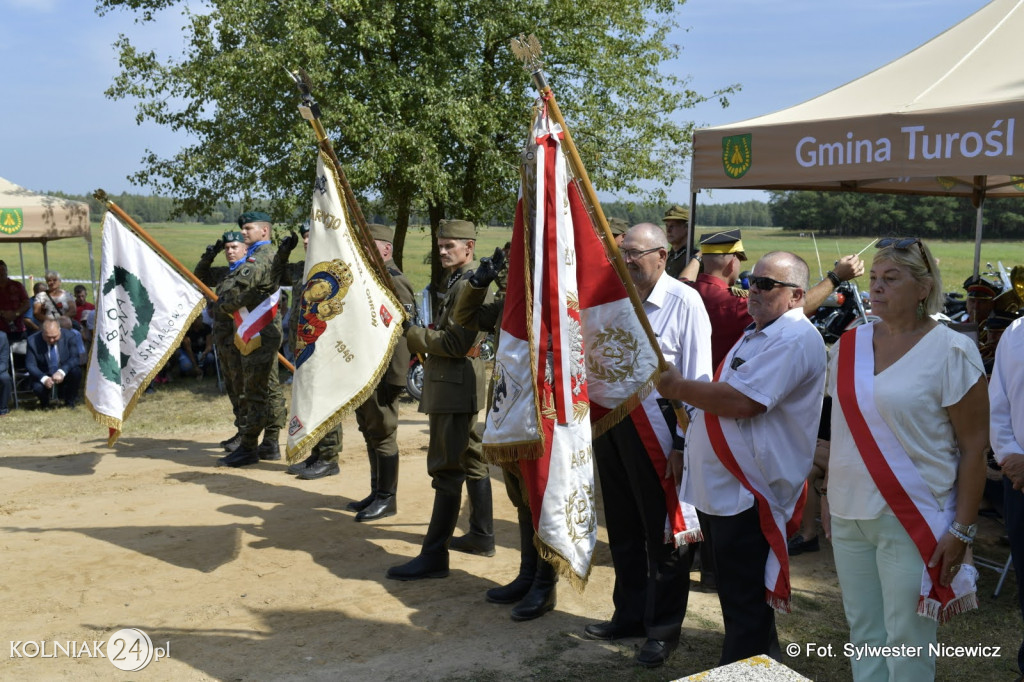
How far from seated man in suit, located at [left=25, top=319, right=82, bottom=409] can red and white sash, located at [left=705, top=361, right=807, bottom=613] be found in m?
10.6

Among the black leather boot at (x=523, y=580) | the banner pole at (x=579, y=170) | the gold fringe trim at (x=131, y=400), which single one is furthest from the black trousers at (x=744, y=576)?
the gold fringe trim at (x=131, y=400)

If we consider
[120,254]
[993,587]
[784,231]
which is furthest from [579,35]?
[784,231]

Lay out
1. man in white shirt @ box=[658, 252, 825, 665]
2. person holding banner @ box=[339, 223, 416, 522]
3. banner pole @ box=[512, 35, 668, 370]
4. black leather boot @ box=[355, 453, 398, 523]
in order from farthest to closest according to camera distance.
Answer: black leather boot @ box=[355, 453, 398, 523], person holding banner @ box=[339, 223, 416, 522], banner pole @ box=[512, 35, 668, 370], man in white shirt @ box=[658, 252, 825, 665]

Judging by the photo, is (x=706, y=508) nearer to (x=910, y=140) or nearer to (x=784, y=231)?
(x=910, y=140)

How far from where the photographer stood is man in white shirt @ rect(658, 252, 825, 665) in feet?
12.1

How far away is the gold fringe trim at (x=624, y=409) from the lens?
160 inches

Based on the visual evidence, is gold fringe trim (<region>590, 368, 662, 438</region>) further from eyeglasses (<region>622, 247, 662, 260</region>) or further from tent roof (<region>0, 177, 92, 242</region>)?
tent roof (<region>0, 177, 92, 242</region>)

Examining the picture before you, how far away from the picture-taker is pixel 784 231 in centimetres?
4700

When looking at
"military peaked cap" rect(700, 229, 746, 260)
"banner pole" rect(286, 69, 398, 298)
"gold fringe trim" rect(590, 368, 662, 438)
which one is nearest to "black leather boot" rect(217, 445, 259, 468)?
"banner pole" rect(286, 69, 398, 298)

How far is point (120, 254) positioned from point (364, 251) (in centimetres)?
342

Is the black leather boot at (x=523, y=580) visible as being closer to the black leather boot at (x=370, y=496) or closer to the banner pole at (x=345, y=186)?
the banner pole at (x=345, y=186)

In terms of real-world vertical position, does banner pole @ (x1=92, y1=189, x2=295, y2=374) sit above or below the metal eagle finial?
below

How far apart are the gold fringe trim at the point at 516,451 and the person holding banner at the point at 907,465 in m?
1.21

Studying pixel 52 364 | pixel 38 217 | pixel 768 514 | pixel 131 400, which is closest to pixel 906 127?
pixel 768 514
